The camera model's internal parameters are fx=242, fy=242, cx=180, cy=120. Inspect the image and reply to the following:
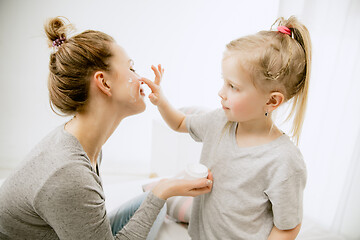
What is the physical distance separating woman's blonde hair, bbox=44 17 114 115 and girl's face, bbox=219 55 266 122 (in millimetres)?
397

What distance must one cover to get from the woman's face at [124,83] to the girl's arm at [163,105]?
0.14 feet

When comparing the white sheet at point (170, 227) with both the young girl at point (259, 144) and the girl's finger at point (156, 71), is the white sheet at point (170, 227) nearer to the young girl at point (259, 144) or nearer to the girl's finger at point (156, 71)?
the young girl at point (259, 144)

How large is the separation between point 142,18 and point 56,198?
57.9 inches

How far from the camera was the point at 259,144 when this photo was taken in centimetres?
77

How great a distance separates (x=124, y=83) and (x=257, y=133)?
19.0 inches

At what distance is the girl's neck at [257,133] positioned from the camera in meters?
0.78

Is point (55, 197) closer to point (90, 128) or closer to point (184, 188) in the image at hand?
point (90, 128)

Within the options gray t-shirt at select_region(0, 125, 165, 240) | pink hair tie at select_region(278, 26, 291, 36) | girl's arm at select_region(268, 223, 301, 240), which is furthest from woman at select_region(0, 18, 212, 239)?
pink hair tie at select_region(278, 26, 291, 36)

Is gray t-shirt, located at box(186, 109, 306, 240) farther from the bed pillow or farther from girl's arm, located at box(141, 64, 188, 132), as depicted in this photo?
the bed pillow

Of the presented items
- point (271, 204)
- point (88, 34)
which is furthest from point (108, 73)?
point (271, 204)

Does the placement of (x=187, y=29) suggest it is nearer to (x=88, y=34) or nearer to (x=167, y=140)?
(x=167, y=140)

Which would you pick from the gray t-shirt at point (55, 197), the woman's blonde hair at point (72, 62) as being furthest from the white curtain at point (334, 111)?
Answer: the gray t-shirt at point (55, 197)

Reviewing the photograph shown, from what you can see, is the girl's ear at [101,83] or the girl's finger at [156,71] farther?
the girl's finger at [156,71]

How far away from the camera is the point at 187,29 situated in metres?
1.77
